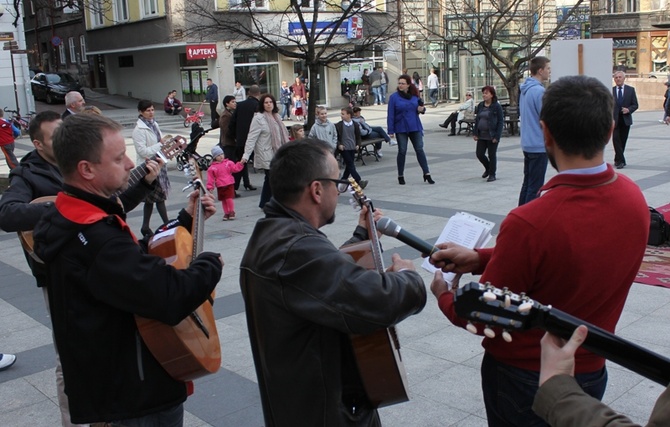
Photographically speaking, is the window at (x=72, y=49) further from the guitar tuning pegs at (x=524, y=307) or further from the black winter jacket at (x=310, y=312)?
the guitar tuning pegs at (x=524, y=307)

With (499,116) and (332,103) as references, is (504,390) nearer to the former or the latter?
(499,116)

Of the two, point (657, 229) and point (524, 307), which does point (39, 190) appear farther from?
point (657, 229)

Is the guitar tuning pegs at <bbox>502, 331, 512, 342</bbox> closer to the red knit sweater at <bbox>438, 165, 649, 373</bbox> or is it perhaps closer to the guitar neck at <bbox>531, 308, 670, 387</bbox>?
the guitar neck at <bbox>531, 308, 670, 387</bbox>

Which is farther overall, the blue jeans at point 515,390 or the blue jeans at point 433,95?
the blue jeans at point 433,95

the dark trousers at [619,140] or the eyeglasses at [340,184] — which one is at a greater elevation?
the eyeglasses at [340,184]

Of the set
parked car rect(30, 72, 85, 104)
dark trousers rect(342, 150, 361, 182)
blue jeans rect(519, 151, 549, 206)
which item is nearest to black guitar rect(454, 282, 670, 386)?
blue jeans rect(519, 151, 549, 206)

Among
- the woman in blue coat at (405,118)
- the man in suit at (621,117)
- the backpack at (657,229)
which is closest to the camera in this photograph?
the backpack at (657,229)

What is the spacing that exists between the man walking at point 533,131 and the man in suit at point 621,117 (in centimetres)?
411

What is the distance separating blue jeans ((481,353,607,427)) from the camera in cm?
Result: 233

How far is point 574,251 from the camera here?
216 centimetres

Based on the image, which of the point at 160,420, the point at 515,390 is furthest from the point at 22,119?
the point at 515,390

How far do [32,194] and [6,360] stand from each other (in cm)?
177

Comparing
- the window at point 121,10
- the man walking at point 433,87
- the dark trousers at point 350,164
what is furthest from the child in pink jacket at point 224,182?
the window at point 121,10

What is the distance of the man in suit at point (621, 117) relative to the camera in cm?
1273
